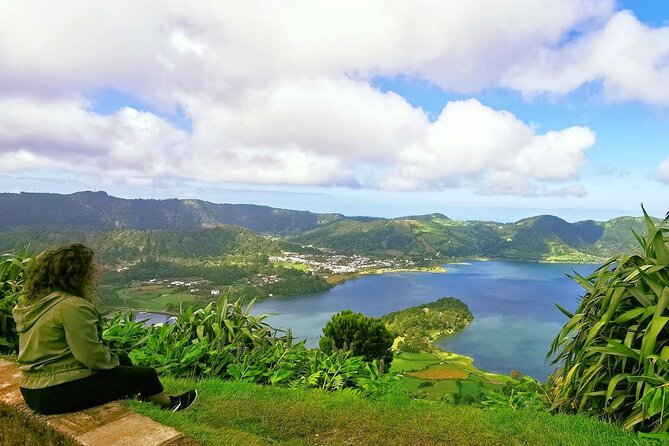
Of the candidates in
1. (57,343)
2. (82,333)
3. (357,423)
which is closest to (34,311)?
(57,343)

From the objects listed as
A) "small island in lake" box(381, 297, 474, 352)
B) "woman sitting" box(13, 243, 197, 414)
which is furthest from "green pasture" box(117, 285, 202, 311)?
"woman sitting" box(13, 243, 197, 414)

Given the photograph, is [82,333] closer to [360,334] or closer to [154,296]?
[360,334]

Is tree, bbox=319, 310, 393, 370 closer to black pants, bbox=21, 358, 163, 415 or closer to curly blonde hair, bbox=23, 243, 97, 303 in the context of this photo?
black pants, bbox=21, 358, 163, 415

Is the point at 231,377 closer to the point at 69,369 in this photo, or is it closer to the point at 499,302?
the point at 69,369

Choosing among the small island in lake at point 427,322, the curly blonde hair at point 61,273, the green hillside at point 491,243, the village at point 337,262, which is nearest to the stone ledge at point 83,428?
the curly blonde hair at point 61,273

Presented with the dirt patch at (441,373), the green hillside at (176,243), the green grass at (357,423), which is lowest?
the dirt patch at (441,373)

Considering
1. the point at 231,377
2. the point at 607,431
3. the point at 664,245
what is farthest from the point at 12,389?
the point at 664,245

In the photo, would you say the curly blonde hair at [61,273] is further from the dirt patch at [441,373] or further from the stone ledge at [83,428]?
the dirt patch at [441,373]
